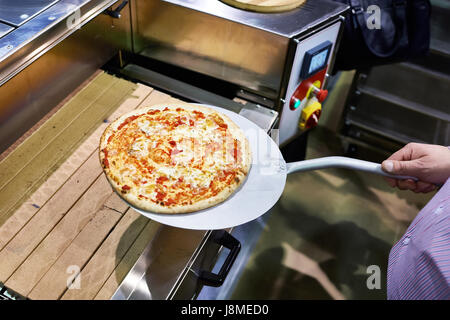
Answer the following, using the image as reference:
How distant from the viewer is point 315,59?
74.0 inches

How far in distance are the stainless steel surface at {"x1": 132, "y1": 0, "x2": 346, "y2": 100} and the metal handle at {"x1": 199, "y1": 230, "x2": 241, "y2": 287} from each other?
2.36ft

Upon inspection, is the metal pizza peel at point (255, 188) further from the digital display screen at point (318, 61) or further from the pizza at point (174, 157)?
the digital display screen at point (318, 61)

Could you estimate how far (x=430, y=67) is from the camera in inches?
114

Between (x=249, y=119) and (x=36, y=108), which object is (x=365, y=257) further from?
(x=36, y=108)

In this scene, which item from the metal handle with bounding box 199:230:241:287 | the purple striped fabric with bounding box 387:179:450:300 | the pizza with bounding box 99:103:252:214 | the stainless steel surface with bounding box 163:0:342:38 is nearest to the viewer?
the purple striped fabric with bounding box 387:179:450:300


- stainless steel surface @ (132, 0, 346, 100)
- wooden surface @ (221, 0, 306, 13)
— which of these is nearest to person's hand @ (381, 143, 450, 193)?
stainless steel surface @ (132, 0, 346, 100)

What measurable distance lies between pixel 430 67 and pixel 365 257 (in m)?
1.39

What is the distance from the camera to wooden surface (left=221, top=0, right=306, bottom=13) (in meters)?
1.81

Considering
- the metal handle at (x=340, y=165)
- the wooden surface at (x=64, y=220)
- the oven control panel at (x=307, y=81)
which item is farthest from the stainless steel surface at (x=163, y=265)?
the oven control panel at (x=307, y=81)

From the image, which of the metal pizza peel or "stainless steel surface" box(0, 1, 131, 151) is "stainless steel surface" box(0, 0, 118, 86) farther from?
the metal pizza peel

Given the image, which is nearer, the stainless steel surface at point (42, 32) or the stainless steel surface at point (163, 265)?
the stainless steel surface at point (163, 265)

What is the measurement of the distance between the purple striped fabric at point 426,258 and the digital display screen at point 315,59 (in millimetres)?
760

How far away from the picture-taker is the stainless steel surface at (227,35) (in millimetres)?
1769

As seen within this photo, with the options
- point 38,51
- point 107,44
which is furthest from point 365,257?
point 38,51
